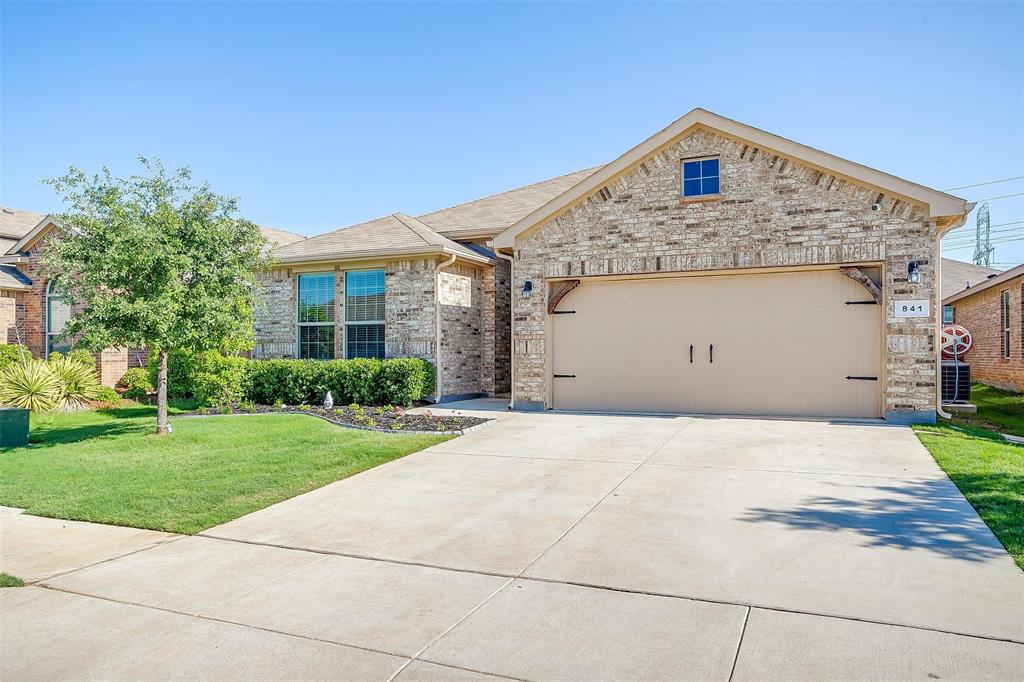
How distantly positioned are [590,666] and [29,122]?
11.9 metres

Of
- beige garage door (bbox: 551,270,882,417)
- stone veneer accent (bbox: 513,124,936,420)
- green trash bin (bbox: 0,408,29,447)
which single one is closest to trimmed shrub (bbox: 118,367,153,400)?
green trash bin (bbox: 0,408,29,447)

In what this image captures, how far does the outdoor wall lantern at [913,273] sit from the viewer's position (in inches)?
432

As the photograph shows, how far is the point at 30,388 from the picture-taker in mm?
13258

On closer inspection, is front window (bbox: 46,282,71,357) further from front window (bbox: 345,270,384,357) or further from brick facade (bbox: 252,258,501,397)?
front window (bbox: 345,270,384,357)

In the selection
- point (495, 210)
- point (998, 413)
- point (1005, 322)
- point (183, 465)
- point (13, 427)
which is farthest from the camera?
point (1005, 322)

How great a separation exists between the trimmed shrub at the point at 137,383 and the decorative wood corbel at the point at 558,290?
9863 millimetres

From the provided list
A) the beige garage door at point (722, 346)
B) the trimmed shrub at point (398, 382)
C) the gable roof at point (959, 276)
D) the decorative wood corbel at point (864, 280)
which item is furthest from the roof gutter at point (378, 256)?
the gable roof at point (959, 276)

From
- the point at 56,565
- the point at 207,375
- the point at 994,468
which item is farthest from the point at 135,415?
the point at 994,468

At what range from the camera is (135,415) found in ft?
44.0

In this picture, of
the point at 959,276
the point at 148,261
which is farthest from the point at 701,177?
the point at 959,276

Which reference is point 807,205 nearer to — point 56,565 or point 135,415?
point 56,565

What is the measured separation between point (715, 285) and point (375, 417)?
22.3ft

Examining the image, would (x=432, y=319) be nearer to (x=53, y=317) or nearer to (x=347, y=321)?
(x=347, y=321)

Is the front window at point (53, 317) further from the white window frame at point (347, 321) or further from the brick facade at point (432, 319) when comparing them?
the white window frame at point (347, 321)
